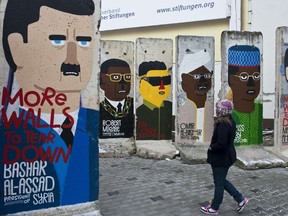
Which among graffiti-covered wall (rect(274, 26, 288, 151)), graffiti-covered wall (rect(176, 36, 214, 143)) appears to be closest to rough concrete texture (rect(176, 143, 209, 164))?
graffiti-covered wall (rect(176, 36, 214, 143))

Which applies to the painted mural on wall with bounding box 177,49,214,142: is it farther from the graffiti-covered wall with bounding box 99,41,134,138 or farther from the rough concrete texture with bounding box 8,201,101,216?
the rough concrete texture with bounding box 8,201,101,216

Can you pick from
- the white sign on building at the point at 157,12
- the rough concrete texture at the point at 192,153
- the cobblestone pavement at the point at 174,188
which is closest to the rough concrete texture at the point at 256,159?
the cobblestone pavement at the point at 174,188

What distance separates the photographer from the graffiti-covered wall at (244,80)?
8031 mm

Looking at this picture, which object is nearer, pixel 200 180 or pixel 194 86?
pixel 200 180

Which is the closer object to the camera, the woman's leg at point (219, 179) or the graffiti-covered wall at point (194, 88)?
the woman's leg at point (219, 179)

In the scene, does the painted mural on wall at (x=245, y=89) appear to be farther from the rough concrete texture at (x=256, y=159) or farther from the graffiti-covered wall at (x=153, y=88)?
the graffiti-covered wall at (x=153, y=88)

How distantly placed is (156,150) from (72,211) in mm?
4062

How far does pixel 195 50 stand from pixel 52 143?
499cm

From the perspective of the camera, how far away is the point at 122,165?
7645mm

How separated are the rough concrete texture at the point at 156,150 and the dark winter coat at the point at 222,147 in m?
3.43

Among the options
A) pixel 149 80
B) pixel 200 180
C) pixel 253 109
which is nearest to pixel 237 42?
pixel 253 109

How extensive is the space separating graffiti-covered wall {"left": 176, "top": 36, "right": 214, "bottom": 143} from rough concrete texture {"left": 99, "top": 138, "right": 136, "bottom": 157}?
1.11m

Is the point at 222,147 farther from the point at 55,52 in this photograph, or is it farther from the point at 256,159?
the point at 256,159

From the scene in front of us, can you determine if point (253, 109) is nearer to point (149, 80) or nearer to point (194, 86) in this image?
point (194, 86)
